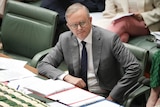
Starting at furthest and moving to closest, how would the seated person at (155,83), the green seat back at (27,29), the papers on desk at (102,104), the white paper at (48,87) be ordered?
1. the green seat back at (27,29)
2. the seated person at (155,83)
3. the white paper at (48,87)
4. the papers on desk at (102,104)

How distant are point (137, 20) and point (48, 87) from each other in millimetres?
1711

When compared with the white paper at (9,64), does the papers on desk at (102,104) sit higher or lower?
lower

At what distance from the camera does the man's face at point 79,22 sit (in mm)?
2717

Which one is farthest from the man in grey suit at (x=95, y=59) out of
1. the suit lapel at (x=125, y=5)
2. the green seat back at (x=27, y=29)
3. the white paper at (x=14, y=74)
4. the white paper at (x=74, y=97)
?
the suit lapel at (x=125, y=5)

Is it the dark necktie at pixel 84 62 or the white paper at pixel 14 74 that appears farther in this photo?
the dark necktie at pixel 84 62

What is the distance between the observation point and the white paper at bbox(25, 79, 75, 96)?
239 centimetres

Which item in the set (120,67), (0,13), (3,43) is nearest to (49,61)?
(120,67)

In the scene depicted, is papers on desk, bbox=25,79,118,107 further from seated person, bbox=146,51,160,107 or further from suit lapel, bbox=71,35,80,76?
seated person, bbox=146,51,160,107

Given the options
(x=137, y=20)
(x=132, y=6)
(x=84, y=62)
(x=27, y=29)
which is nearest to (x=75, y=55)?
(x=84, y=62)

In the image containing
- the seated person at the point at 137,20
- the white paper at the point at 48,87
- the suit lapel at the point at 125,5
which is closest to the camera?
the white paper at the point at 48,87

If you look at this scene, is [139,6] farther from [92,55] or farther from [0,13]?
[0,13]

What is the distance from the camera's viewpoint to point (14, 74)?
8.75 ft

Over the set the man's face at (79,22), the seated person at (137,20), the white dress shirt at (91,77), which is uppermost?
the man's face at (79,22)

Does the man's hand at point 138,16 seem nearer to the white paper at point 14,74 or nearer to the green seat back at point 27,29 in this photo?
the green seat back at point 27,29
